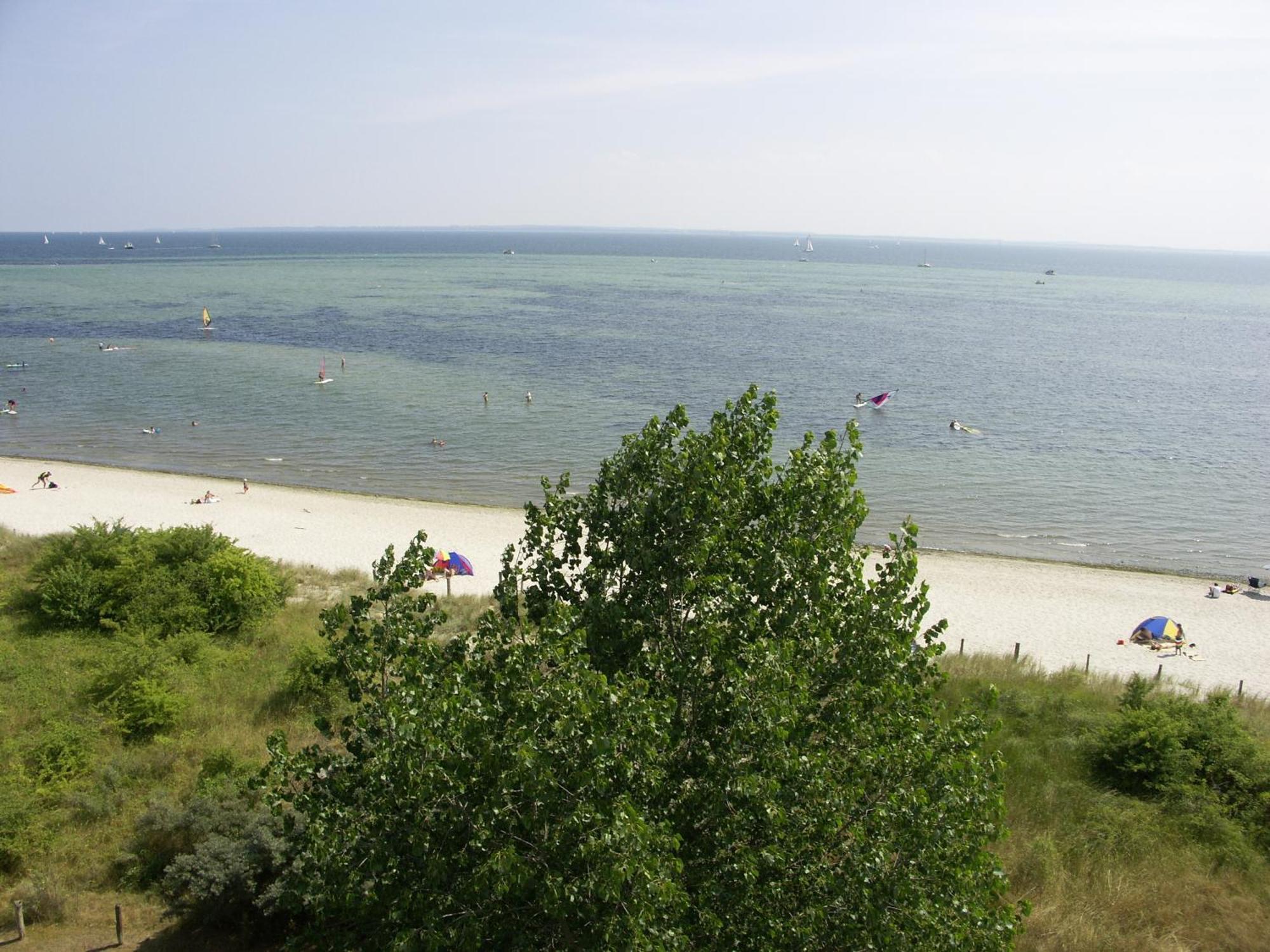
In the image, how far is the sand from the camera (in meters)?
26.7

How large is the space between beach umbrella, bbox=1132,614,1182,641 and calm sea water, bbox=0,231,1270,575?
31.0 feet

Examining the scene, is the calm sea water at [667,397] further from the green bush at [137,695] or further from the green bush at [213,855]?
the green bush at [213,855]

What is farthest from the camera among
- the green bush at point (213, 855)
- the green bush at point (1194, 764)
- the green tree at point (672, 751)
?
the green bush at point (1194, 764)

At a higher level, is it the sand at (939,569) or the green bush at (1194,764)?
the green bush at (1194,764)

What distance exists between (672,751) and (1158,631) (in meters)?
23.9

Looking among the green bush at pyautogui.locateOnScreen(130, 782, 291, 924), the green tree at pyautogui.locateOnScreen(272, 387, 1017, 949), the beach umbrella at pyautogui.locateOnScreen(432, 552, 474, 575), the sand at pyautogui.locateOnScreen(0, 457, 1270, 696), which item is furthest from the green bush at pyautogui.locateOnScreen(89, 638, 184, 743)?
the sand at pyautogui.locateOnScreen(0, 457, 1270, 696)

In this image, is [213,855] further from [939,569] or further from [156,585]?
[939,569]

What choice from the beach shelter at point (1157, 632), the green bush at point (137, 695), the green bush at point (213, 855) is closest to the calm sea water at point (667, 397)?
the beach shelter at point (1157, 632)

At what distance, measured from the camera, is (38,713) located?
56.2 feet

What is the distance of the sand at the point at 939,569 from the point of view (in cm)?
2673

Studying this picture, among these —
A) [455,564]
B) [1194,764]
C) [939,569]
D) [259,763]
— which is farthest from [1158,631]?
[259,763]

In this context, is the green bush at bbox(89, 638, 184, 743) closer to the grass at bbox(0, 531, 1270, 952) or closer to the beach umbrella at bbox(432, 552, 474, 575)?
the grass at bbox(0, 531, 1270, 952)

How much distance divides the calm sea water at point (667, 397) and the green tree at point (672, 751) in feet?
101

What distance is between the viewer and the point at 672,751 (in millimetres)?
7957
